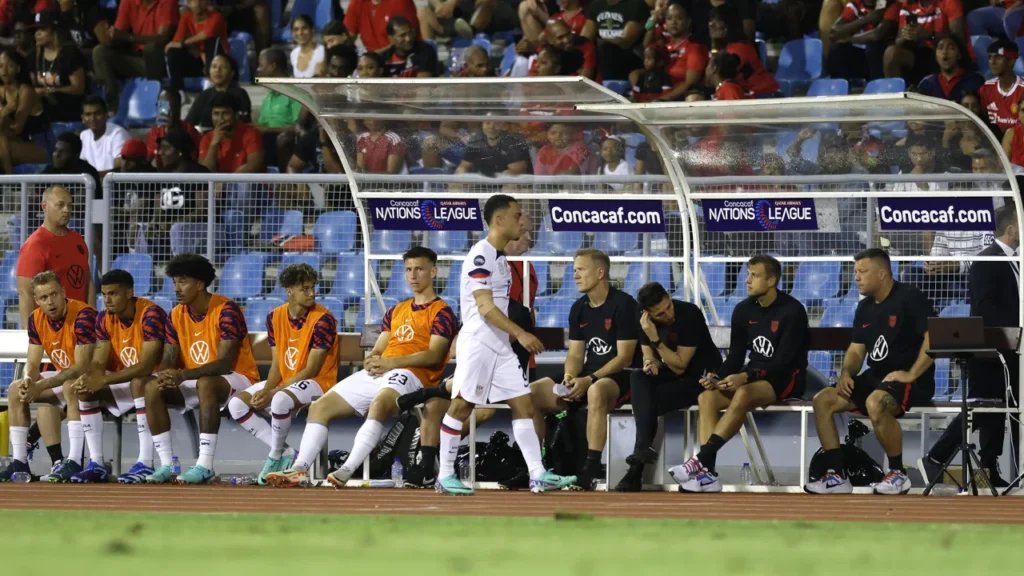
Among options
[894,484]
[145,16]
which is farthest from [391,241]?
[145,16]

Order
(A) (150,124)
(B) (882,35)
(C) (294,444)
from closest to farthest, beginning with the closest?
(C) (294,444)
(B) (882,35)
(A) (150,124)

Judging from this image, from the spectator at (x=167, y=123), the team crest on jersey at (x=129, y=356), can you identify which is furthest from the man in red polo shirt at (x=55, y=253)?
the spectator at (x=167, y=123)

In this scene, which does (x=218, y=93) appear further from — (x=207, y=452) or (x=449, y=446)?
(x=449, y=446)

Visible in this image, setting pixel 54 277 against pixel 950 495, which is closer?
pixel 950 495

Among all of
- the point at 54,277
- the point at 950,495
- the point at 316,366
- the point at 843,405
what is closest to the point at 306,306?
the point at 316,366

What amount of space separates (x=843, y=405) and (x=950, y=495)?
0.89 meters

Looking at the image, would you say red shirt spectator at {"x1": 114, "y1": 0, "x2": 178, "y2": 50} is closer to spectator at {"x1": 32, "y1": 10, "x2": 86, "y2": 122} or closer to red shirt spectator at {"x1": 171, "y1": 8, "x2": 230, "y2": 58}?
red shirt spectator at {"x1": 171, "y1": 8, "x2": 230, "y2": 58}

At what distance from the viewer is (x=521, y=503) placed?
925 centimetres

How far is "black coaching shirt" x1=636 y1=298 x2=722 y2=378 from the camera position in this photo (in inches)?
436

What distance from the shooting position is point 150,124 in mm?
17812

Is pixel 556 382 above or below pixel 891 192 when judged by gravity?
below

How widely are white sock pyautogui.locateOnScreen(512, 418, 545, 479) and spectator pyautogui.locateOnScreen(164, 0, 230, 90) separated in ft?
28.9

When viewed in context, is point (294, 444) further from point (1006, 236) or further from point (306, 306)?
point (1006, 236)

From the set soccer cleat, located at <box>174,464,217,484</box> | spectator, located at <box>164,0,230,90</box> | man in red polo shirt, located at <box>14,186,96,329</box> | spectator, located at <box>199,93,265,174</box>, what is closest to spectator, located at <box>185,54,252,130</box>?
spectator, located at <box>199,93,265,174</box>
